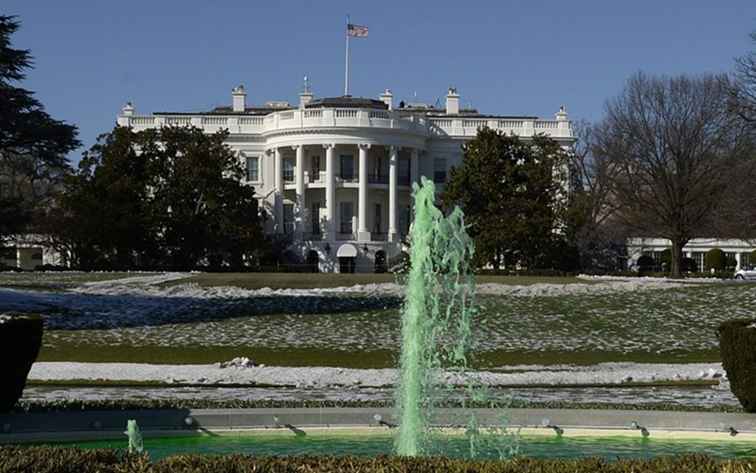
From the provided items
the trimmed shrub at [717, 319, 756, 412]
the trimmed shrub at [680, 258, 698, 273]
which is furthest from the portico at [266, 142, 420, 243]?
the trimmed shrub at [717, 319, 756, 412]

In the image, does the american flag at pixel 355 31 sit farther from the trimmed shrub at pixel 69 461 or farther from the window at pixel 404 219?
the trimmed shrub at pixel 69 461

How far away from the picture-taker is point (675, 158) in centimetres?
5866

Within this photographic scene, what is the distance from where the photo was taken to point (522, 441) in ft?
45.9

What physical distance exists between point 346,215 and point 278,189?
15.6ft

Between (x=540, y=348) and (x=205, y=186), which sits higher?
(x=205, y=186)

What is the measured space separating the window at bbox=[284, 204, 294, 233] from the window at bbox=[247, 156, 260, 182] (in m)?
3.99

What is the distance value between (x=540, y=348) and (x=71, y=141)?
17.2 m

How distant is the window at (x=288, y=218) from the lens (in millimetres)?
71562

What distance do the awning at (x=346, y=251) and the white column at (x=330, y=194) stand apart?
3.21 ft

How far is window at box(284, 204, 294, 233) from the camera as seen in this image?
7156 cm

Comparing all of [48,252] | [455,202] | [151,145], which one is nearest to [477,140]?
[455,202]

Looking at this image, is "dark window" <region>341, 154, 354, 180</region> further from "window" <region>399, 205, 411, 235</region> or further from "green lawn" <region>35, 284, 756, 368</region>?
"green lawn" <region>35, 284, 756, 368</region>

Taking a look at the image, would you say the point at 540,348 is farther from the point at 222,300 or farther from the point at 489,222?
the point at 489,222

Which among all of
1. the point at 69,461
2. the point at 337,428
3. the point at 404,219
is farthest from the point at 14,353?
the point at 404,219
